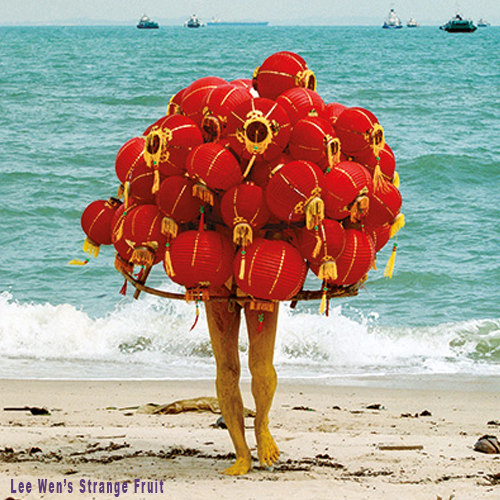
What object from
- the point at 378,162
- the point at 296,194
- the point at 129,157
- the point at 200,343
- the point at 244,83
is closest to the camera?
the point at 296,194

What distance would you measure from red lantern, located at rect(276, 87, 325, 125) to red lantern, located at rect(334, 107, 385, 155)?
0.16 m

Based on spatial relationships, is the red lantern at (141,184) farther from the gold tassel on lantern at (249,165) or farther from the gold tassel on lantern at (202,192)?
the gold tassel on lantern at (249,165)

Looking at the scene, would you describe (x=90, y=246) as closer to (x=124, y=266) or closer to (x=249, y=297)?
(x=124, y=266)

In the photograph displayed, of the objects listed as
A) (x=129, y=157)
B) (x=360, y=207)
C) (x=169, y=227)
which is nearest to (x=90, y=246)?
(x=129, y=157)

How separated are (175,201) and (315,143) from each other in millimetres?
861

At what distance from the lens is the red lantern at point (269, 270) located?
5.00 m

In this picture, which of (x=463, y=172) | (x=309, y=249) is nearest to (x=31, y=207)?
(x=463, y=172)

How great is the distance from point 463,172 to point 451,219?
397 cm

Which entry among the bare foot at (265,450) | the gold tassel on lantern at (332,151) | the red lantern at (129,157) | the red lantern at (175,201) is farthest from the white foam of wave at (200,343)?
the gold tassel on lantern at (332,151)

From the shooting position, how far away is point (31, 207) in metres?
18.1

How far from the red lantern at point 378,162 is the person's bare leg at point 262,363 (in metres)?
1.03

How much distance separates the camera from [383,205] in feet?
17.7

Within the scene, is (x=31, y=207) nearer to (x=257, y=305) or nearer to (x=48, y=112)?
(x=48, y=112)

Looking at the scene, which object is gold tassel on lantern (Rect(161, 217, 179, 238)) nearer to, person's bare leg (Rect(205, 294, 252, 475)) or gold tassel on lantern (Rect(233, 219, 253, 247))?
gold tassel on lantern (Rect(233, 219, 253, 247))
